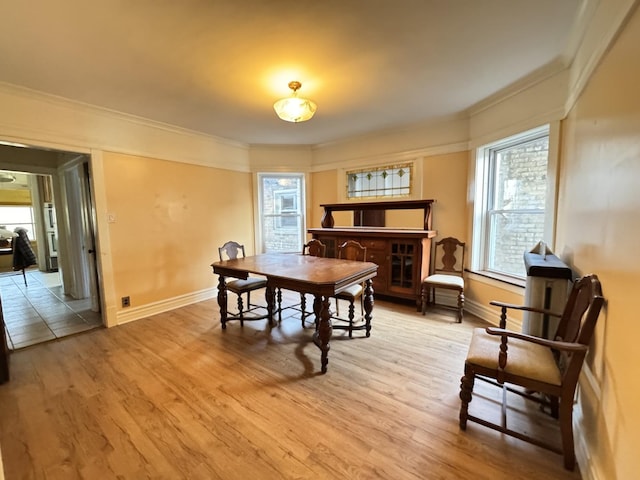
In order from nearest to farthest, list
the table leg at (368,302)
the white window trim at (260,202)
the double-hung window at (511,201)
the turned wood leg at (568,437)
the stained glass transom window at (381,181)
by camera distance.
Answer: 1. the turned wood leg at (568,437)
2. the double-hung window at (511,201)
3. the table leg at (368,302)
4. the stained glass transom window at (381,181)
5. the white window trim at (260,202)

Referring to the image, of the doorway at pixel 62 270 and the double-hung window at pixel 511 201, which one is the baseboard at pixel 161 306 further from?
the double-hung window at pixel 511 201

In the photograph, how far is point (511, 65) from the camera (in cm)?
225

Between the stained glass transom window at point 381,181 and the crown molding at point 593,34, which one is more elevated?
the crown molding at point 593,34

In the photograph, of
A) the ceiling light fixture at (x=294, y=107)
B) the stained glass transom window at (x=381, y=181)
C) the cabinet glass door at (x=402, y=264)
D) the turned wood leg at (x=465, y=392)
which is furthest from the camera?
the stained glass transom window at (x=381, y=181)

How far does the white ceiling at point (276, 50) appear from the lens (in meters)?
1.59

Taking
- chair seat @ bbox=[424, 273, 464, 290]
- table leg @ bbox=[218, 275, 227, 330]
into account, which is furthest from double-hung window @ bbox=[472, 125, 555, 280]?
table leg @ bbox=[218, 275, 227, 330]

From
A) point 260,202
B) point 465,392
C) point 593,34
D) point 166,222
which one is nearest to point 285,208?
point 260,202

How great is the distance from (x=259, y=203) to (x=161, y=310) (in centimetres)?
221

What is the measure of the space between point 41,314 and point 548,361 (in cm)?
526

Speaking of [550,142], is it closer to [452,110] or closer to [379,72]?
[452,110]

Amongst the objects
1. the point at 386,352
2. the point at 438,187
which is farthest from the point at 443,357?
the point at 438,187

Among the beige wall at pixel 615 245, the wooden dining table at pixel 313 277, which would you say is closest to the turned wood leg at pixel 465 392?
the beige wall at pixel 615 245

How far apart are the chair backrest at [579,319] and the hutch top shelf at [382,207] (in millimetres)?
2028

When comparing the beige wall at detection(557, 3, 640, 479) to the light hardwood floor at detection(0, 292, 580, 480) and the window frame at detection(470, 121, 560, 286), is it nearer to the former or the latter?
the light hardwood floor at detection(0, 292, 580, 480)
